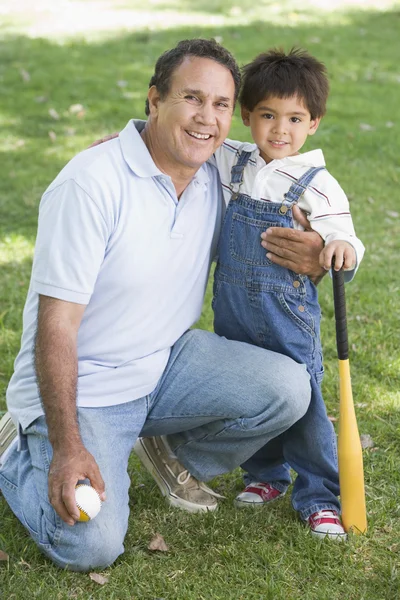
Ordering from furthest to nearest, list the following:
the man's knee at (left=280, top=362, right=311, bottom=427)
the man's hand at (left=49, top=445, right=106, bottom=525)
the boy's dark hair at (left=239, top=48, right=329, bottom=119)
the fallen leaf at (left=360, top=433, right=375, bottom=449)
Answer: the fallen leaf at (left=360, top=433, right=375, bottom=449), the boy's dark hair at (left=239, top=48, right=329, bottom=119), the man's knee at (left=280, top=362, right=311, bottom=427), the man's hand at (left=49, top=445, right=106, bottom=525)

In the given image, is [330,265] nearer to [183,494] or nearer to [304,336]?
[304,336]

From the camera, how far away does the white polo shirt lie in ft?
9.05

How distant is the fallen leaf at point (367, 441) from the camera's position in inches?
140

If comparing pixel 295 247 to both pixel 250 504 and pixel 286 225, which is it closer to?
pixel 286 225

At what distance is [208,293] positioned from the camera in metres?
4.95

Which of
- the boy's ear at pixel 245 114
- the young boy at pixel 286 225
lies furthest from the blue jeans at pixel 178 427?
the boy's ear at pixel 245 114

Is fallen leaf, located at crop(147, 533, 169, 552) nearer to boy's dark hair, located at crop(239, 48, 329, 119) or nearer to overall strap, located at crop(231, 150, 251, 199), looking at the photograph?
overall strap, located at crop(231, 150, 251, 199)

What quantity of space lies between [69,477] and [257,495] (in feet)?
2.81

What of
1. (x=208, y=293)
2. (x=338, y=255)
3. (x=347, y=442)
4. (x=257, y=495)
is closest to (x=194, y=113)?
(x=338, y=255)

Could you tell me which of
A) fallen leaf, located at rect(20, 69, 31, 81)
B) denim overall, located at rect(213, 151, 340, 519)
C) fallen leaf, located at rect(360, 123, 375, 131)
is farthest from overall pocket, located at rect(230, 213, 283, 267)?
fallen leaf, located at rect(20, 69, 31, 81)

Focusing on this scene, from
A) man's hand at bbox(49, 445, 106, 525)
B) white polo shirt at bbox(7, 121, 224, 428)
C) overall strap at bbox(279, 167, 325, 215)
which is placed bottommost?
man's hand at bbox(49, 445, 106, 525)

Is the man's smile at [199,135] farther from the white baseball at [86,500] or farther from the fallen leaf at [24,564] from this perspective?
the fallen leaf at [24,564]

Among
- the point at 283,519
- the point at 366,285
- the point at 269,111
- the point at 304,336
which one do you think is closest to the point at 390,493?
the point at 283,519

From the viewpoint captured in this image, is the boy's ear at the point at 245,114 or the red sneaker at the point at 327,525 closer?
the red sneaker at the point at 327,525
